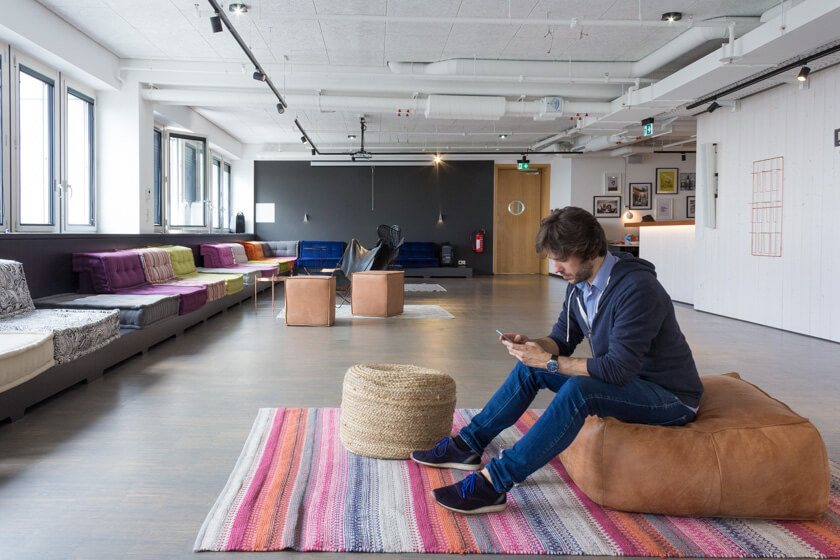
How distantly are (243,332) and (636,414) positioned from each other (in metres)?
5.44

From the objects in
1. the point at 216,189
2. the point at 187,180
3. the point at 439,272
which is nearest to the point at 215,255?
the point at 187,180

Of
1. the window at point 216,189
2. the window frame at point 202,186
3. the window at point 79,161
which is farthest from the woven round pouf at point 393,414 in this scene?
the window at point 216,189

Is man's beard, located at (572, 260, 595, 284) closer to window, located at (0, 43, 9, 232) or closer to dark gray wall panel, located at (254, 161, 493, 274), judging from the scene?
window, located at (0, 43, 9, 232)

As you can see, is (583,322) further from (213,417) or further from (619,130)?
(619,130)

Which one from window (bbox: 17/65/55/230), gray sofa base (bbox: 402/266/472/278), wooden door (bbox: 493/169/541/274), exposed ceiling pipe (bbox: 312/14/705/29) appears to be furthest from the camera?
wooden door (bbox: 493/169/541/274)

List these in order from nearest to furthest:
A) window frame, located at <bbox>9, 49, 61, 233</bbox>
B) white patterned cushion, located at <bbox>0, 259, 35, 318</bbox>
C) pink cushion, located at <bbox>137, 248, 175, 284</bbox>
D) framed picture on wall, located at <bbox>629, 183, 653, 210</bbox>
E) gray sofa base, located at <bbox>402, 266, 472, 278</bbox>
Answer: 1. white patterned cushion, located at <bbox>0, 259, 35, 318</bbox>
2. window frame, located at <bbox>9, 49, 61, 233</bbox>
3. pink cushion, located at <bbox>137, 248, 175, 284</bbox>
4. framed picture on wall, located at <bbox>629, 183, 653, 210</bbox>
5. gray sofa base, located at <bbox>402, 266, 472, 278</bbox>

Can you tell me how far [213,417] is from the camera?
376 centimetres

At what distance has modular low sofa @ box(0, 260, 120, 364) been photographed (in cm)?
416

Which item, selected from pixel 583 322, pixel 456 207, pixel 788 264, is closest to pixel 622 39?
pixel 788 264

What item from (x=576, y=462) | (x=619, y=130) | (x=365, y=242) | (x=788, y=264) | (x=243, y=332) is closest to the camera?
(x=576, y=462)

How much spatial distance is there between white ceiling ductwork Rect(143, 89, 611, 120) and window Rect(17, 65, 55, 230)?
7.18 ft

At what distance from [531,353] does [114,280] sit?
18.6ft

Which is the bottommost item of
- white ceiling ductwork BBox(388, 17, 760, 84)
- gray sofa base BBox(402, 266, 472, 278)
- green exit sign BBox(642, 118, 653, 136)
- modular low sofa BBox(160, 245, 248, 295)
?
gray sofa base BBox(402, 266, 472, 278)

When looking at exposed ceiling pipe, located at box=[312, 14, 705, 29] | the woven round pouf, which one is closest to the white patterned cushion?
the woven round pouf
